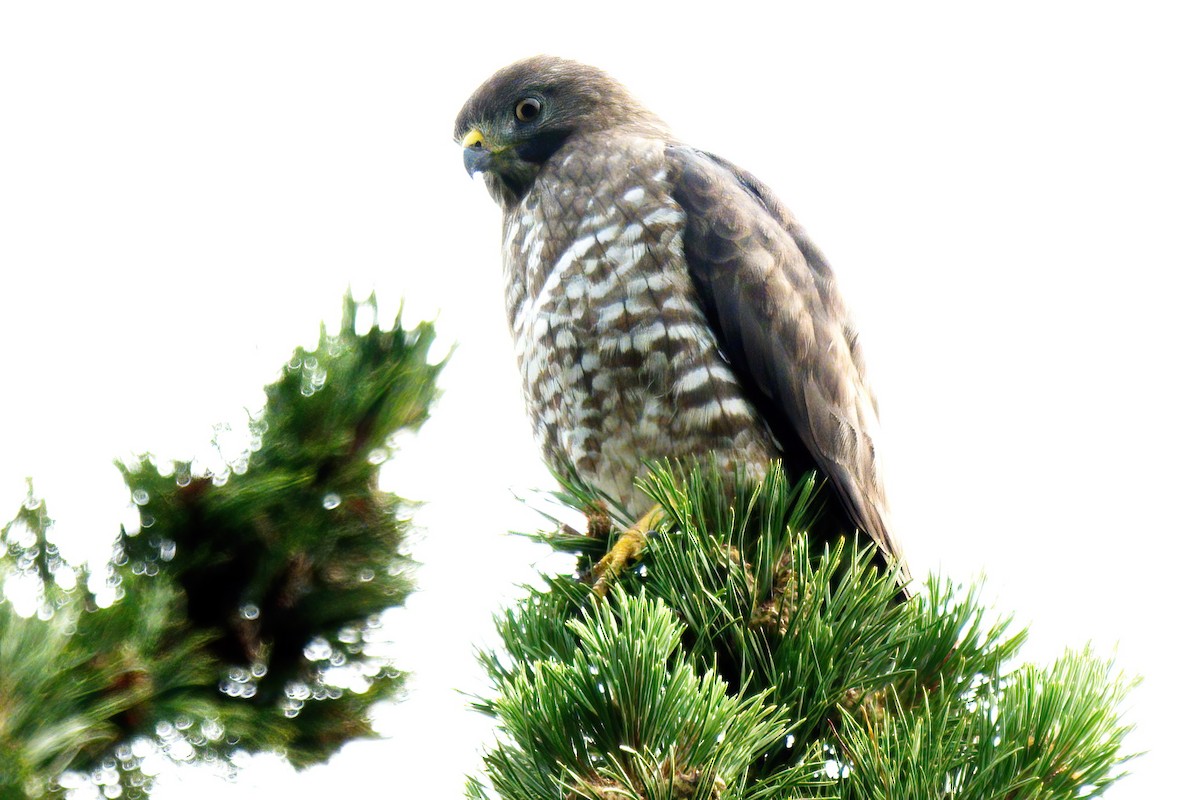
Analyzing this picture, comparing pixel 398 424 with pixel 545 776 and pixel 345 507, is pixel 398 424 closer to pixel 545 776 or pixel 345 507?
pixel 345 507

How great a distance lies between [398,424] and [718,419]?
1.14 metres

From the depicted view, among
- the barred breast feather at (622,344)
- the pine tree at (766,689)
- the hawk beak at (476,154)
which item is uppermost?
the hawk beak at (476,154)

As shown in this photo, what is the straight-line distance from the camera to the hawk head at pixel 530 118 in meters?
3.76

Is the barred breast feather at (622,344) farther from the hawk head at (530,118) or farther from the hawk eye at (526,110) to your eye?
the hawk eye at (526,110)

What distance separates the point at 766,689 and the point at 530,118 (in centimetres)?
253

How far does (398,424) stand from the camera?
195cm

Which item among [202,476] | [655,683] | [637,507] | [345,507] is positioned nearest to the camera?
[655,683]

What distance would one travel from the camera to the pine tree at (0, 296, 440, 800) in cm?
128

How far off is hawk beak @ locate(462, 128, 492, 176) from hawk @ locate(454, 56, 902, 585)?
0.40 meters

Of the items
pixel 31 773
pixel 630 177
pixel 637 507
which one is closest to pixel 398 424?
pixel 31 773

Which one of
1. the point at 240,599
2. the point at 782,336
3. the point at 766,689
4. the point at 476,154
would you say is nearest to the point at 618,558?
the point at 766,689

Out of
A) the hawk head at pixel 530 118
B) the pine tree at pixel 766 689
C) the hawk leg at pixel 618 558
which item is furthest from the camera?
the hawk head at pixel 530 118

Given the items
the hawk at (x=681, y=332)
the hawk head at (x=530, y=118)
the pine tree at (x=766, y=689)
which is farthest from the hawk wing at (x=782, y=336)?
the pine tree at (x=766, y=689)

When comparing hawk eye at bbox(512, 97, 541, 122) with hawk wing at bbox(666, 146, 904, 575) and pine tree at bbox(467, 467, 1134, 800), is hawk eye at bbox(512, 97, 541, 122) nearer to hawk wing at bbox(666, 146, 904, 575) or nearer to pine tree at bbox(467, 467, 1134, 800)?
hawk wing at bbox(666, 146, 904, 575)
